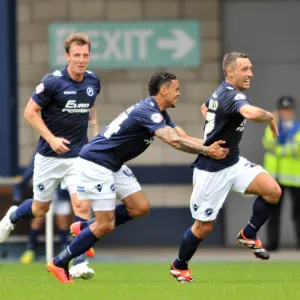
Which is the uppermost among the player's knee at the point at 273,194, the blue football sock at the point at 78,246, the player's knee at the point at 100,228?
the player's knee at the point at 273,194

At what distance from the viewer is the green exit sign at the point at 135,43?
58.9 ft

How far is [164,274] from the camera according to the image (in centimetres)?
1403

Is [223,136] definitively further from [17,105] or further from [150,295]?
[17,105]

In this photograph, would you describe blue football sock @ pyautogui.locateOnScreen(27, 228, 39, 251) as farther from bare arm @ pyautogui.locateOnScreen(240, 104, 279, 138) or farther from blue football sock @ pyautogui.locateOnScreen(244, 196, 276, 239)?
bare arm @ pyautogui.locateOnScreen(240, 104, 279, 138)

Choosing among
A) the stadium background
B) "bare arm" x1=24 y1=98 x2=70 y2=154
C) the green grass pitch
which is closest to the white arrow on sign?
the stadium background

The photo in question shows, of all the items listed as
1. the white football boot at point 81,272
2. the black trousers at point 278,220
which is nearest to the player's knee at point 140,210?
the white football boot at point 81,272

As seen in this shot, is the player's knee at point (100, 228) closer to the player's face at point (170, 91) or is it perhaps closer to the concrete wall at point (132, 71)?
the player's face at point (170, 91)

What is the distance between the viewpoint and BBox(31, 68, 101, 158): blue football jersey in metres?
12.5

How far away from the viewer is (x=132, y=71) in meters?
18.1

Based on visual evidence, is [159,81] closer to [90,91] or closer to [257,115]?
[257,115]

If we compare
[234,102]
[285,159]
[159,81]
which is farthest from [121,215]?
[285,159]

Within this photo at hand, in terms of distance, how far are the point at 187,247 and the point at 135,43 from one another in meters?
6.55

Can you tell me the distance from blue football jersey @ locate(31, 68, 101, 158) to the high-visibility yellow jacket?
5.09 m

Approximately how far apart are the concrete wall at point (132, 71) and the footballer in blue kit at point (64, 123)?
5118 millimetres
